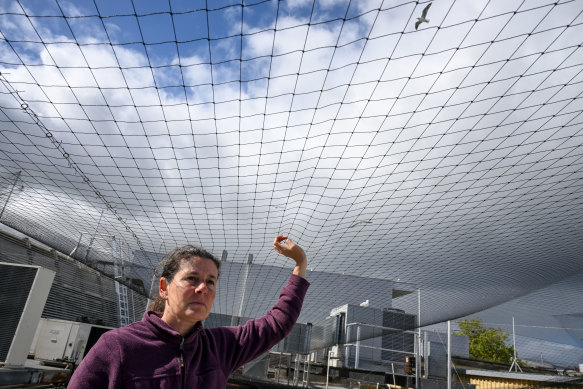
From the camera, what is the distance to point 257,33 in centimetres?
309

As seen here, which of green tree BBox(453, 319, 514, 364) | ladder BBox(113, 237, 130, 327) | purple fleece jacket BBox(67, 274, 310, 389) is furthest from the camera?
green tree BBox(453, 319, 514, 364)

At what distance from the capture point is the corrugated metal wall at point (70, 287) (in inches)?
206

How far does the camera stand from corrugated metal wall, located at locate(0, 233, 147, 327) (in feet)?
17.2

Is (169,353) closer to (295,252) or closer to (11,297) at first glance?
(295,252)

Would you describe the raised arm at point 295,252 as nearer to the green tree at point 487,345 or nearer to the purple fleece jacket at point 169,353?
the purple fleece jacket at point 169,353

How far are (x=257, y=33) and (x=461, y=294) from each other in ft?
22.3

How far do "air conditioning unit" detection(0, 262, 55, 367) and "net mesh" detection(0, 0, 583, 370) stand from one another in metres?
1.82

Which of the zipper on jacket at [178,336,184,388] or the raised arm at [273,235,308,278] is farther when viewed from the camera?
the raised arm at [273,235,308,278]

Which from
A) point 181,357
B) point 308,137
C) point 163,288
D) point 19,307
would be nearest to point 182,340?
point 181,357

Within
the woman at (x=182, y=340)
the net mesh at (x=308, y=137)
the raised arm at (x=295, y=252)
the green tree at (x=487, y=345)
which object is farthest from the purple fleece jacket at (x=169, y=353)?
the green tree at (x=487, y=345)

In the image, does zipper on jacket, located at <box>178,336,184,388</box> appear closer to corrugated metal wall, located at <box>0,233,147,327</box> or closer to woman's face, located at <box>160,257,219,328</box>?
woman's face, located at <box>160,257,219,328</box>

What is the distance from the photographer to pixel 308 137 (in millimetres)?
4266

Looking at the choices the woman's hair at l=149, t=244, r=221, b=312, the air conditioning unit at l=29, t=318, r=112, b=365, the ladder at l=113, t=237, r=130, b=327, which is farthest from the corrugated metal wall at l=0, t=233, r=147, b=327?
the woman's hair at l=149, t=244, r=221, b=312

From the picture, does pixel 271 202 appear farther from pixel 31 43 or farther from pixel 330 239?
pixel 31 43
